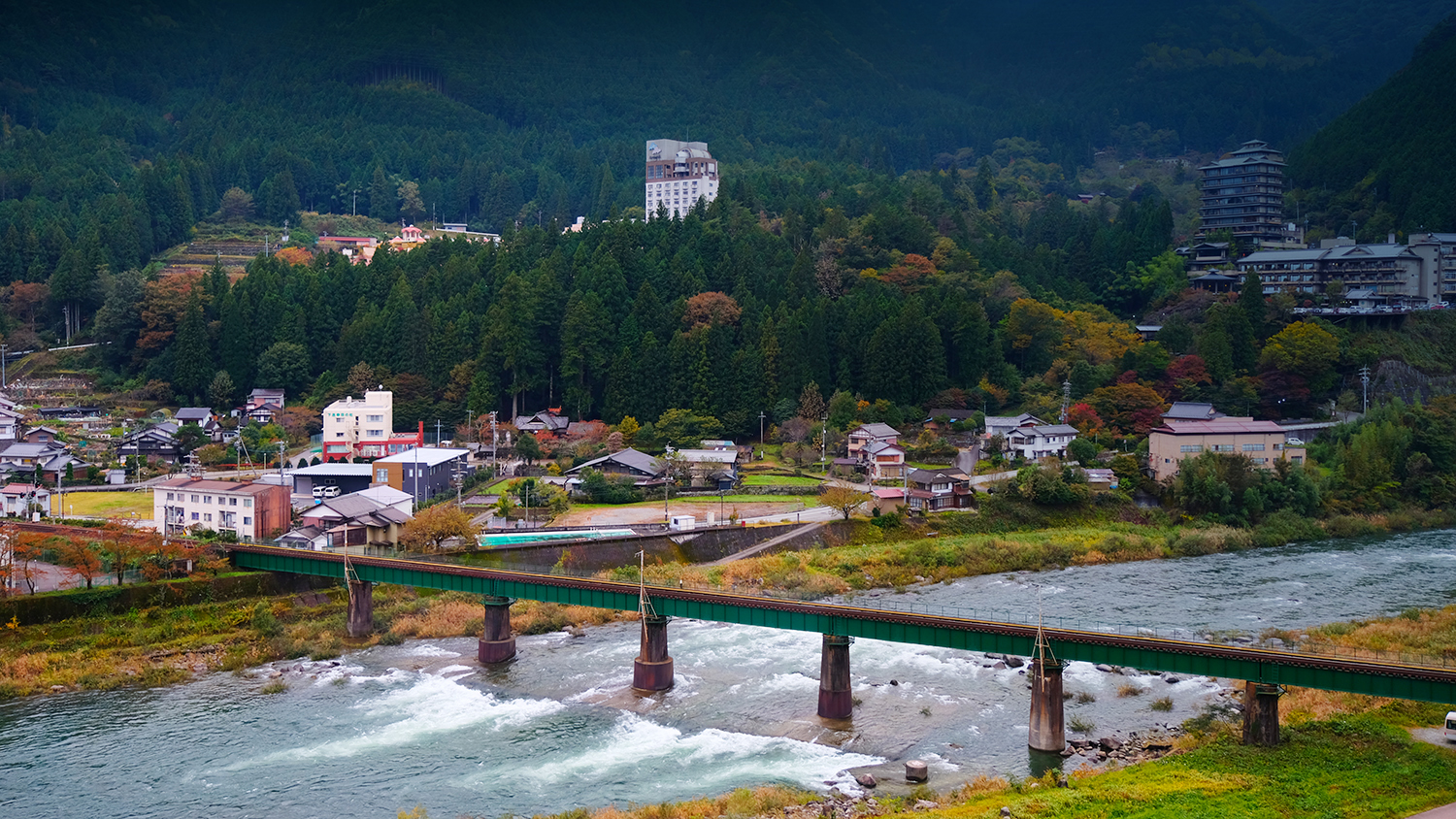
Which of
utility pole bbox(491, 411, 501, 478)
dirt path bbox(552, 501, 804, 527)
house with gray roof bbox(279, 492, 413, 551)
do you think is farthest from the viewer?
utility pole bbox(491, 411, 501, 478)

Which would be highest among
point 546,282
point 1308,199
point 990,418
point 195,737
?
point 1308,199

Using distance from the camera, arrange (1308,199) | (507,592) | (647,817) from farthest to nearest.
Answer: (1308,199)
(507,592)
(647,817)

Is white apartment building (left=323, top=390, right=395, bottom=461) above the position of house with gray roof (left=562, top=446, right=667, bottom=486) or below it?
above

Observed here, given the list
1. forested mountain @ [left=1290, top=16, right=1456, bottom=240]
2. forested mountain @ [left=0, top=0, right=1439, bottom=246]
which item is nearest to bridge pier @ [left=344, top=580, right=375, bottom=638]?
forested mountain @ [left=0, top=0, right=1439, bottom=246]

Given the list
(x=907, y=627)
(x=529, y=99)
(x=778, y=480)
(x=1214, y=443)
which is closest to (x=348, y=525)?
→ (x=778, y=480)

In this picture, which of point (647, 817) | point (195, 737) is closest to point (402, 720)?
point (195, 737)

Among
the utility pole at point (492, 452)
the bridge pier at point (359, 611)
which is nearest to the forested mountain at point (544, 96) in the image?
the utility pole at point (492, 452)

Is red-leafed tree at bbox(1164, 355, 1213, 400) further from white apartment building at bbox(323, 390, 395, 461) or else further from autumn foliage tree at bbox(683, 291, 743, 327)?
white apartment building at bbox(323, 390, 395, 461)

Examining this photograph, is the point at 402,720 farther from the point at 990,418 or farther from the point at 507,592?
the point at 990,418
